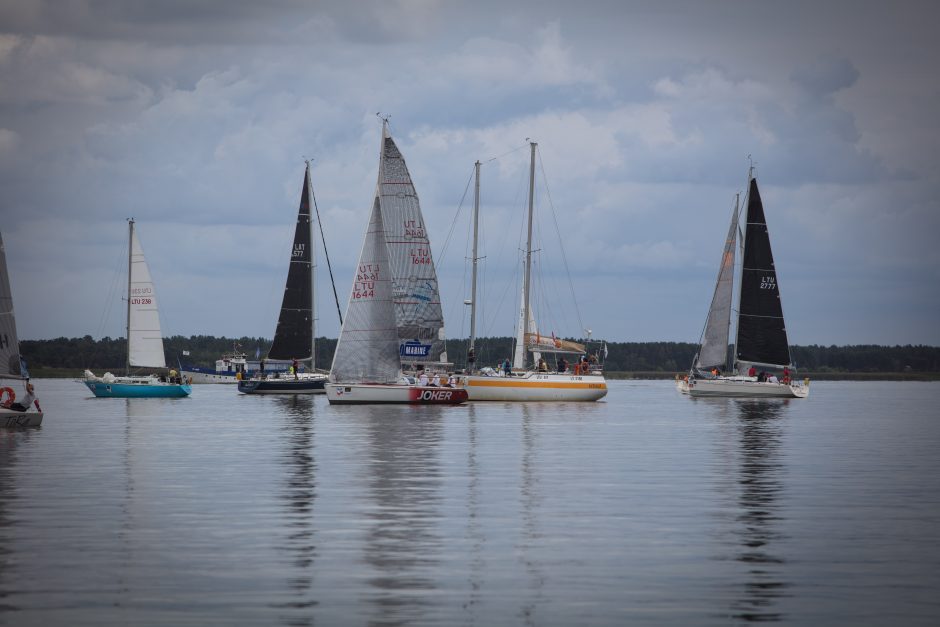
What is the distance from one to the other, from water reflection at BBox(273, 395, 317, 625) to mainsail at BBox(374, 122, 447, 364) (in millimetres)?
31339

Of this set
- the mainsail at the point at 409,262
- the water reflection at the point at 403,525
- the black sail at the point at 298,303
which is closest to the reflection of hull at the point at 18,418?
the water reflection at the point at 403,525

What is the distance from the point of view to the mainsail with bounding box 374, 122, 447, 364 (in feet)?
294

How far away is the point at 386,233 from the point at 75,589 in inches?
2838

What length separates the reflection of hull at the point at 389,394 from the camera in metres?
83.0

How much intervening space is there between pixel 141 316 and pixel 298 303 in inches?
511

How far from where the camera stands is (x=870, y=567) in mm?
21297

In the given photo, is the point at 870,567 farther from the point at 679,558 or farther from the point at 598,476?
the point at 598,476

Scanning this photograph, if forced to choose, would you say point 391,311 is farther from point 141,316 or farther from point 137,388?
point 137,388

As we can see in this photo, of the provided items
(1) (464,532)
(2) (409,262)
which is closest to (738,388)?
(2) (409,262)

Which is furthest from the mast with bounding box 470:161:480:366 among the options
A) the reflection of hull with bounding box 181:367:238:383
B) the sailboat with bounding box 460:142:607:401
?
the reflection of hull with bounding box 181:367:238:383

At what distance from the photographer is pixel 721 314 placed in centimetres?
11138

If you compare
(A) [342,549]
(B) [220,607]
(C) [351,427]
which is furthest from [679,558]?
(C) [351,427]

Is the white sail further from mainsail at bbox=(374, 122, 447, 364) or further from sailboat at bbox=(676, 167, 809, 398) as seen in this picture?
sailboat at bbox=(676, 167, 809, 398)

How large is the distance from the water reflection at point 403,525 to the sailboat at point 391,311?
93.9 ft
